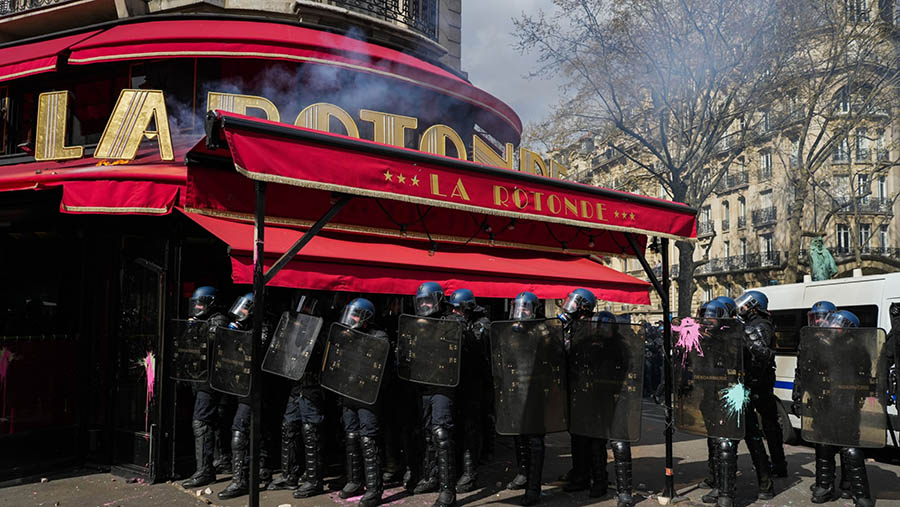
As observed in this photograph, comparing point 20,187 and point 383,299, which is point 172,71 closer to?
point 20,187

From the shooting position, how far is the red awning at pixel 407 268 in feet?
22.5

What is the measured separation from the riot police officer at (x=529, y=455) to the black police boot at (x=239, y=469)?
266cm

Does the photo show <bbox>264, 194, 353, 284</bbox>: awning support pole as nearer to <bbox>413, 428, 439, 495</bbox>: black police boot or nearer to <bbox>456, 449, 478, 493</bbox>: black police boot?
<bbox>413, 428, 439, 495</bbox>: black police boot

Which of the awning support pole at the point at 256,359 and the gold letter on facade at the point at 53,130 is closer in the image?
the awning support pole at the point at 256,359

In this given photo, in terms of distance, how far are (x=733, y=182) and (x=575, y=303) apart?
137 ft

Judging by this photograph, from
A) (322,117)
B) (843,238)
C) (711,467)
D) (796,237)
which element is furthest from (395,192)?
(843,238)

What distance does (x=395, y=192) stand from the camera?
5.93 meters

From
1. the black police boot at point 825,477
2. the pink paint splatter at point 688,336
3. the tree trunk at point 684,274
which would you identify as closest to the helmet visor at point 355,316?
the pink paint splatter at point 688,336

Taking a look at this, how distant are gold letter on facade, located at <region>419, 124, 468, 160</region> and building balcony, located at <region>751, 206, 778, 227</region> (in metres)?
36.4

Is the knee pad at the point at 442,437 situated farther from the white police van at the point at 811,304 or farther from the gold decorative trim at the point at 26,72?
the gold decorative trim at the point at 26,72

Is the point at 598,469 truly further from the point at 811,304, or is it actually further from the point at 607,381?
the point at 811,304

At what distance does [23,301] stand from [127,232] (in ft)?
6.30

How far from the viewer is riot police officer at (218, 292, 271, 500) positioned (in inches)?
266

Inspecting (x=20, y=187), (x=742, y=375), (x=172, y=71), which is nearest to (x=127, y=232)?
(x=20, y=187)
